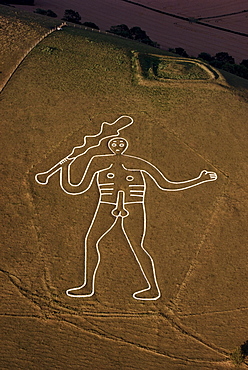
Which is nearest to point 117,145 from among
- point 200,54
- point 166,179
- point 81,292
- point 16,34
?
point 166,179

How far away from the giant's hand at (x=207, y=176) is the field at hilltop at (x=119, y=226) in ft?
1.42

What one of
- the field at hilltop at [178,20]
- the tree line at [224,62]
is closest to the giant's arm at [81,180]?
the tree line at [224,62]

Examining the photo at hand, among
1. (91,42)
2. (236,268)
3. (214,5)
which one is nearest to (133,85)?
(91,42)

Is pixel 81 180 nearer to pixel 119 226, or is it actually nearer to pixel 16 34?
pixel 119 226

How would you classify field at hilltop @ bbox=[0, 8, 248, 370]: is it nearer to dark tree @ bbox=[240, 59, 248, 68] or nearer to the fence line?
the fence line

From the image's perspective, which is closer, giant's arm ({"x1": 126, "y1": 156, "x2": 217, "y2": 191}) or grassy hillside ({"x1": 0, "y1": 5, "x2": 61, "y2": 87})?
giant's arm ({"x1": 126, "y1": 156, "x2": 217, "y2": 191})

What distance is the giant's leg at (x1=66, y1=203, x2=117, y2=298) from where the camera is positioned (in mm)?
21328

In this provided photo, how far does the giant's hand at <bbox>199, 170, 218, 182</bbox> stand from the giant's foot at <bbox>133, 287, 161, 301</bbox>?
9975mm

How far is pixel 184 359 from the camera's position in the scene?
18938 millimetres

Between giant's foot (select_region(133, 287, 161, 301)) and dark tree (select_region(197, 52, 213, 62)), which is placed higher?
dark tree (select_region(197, 52, 213, 62))

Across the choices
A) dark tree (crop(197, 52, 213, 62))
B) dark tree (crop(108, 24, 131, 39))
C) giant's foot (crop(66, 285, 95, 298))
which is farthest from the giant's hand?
dark tree (crop(108, 24, 131, 39))

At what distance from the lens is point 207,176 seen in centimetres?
2817

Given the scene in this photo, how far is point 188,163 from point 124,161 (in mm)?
5168

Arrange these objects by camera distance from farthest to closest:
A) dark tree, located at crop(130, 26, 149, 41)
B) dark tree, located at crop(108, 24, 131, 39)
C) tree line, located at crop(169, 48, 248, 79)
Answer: dark tree, located at crop(130, 26, 149, 41) < dark tree, located at crop(108, 24, 131, 39) < tree line, located at crop(169, 48, 248, 79)
